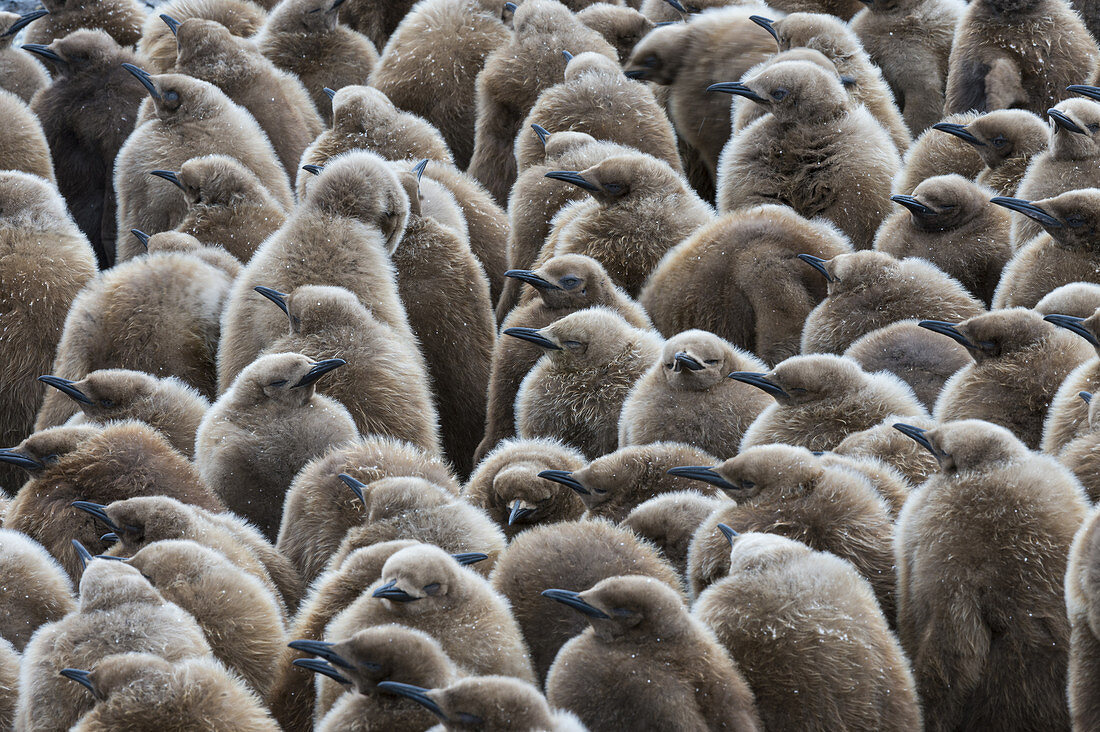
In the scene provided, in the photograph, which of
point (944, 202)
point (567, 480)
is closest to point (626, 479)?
point (567, 480)

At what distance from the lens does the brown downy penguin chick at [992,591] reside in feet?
11.6

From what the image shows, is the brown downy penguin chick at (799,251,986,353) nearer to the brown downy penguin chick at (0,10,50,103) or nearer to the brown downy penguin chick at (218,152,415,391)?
the brown downy penguin chick at (218,152,415,391)

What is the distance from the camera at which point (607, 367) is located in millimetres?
5121

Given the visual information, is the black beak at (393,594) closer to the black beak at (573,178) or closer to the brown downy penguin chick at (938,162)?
the black beak at (573,178)

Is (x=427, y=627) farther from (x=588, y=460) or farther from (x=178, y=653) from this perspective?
(x=588, y=460)

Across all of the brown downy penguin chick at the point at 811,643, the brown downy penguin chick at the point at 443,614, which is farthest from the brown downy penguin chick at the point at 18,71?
the brown downy penguin chick at the point at 811,643

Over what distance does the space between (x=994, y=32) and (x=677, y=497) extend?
10.7 ft

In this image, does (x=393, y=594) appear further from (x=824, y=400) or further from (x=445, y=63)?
(x=445, y=63)

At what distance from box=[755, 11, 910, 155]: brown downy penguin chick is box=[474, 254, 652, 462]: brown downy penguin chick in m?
1.68

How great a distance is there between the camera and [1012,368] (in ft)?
14.6

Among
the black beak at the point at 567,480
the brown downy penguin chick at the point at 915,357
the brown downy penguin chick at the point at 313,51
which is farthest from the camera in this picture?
the brown downy penguin chick at the point at 313,51

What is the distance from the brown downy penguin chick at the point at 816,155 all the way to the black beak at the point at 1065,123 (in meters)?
0.77

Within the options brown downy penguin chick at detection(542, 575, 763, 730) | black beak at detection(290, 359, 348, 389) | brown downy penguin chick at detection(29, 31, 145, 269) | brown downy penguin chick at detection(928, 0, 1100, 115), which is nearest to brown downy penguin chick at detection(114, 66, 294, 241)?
brown downy penguin chick at detection(29, 31, 145, 269)

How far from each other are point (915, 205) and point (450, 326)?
1.72 metres
